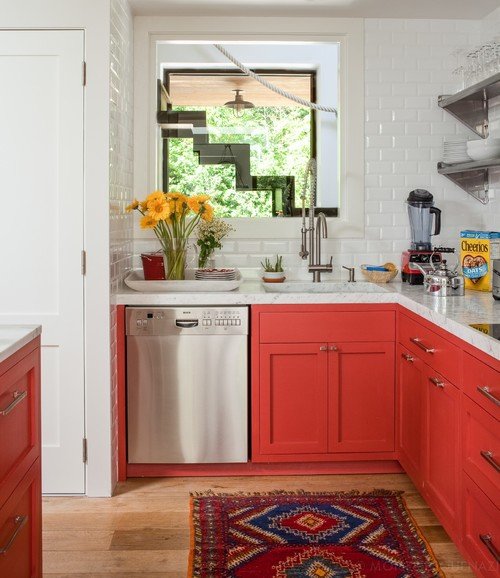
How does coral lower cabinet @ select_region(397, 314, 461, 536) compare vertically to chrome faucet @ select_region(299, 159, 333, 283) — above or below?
below

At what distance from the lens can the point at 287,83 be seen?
4.44 m

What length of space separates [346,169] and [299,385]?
4.55 ft

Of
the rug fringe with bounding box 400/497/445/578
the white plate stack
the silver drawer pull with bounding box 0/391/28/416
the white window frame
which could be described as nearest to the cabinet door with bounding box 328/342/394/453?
the rug fringe with bounding box 400/497/445/578

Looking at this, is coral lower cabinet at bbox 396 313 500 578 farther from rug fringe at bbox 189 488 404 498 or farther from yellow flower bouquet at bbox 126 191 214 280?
yellow flower bouquet at bbox 126 191 214 280

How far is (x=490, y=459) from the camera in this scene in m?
2.33

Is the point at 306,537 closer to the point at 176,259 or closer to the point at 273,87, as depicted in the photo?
the point at 176,259

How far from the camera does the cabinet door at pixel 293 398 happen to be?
3729 millimetres

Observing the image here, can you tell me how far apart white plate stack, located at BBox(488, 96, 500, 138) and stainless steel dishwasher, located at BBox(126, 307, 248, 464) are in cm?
177

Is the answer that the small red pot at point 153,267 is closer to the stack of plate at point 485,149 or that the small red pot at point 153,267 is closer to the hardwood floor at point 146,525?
the hardwood floor at point 146,525

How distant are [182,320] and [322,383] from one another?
2.56 feet

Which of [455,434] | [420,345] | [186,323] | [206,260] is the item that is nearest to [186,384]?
[186,323]

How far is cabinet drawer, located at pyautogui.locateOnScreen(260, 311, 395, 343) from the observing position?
12.2ft

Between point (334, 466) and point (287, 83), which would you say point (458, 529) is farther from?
point (287, 83)

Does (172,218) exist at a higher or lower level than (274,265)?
higher
